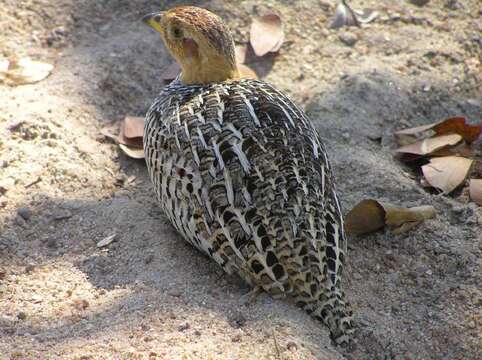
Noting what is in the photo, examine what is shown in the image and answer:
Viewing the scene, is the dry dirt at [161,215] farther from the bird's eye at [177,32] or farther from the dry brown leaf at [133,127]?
the bird's eye at [177,32]

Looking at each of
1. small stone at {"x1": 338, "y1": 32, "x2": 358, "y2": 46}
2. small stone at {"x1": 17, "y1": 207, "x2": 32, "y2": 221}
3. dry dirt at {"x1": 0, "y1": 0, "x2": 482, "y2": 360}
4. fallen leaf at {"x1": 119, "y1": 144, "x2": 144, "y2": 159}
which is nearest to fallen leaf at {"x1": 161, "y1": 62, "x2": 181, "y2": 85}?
dry dirt at {"x1": 0, "y1": 0, "x2": 482, "y2": 360}

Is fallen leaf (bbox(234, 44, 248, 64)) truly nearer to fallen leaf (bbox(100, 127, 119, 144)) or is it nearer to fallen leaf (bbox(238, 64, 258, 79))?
fallen leaf (bbox(238, 64, 258, 79))

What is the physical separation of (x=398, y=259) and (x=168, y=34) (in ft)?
7.39

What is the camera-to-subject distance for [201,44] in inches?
190

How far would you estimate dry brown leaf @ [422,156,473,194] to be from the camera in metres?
4.96

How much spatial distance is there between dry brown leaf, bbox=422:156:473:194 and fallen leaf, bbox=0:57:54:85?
3.25 m

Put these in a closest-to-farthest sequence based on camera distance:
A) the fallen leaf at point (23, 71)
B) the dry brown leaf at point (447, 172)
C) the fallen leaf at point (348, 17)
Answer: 1. the dry brown leaf at point (447, 172)
2. the fallen leaf at point (23, 71)
3. the fallen leaf at point (348, 17)

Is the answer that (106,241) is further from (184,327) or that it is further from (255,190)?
(255,190)

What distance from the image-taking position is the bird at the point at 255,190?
12.4ft

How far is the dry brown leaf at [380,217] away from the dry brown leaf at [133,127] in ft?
6.09

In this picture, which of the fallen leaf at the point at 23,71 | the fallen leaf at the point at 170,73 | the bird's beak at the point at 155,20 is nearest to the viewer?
the bird's beak at the point at 155,20

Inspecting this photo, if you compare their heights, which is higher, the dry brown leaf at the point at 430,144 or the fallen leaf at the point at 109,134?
the dry brown leaf at the point at 430,144

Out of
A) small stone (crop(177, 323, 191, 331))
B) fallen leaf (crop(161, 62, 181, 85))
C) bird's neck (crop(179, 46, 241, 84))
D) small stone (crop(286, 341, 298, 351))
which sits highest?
bird's neck (crop(179, 46, 241, 84))

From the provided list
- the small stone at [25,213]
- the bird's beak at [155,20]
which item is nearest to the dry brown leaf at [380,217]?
the bird's beak at [155,20]
